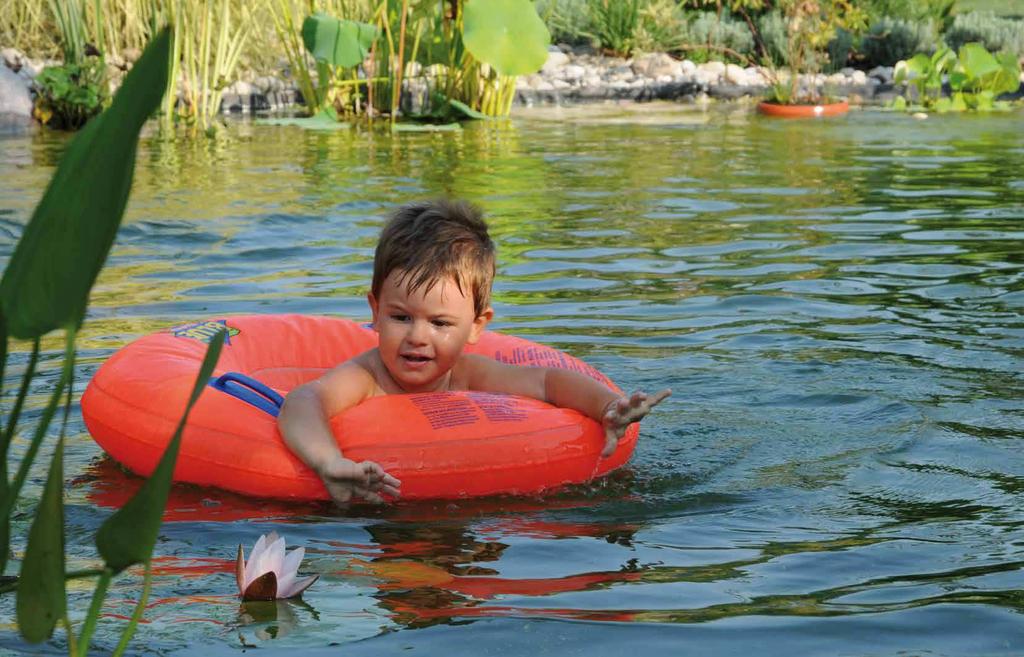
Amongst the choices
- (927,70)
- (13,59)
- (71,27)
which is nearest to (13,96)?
(71,27)

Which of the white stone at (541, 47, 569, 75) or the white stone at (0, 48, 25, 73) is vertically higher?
the white stone at (541, 47, 569, 75)

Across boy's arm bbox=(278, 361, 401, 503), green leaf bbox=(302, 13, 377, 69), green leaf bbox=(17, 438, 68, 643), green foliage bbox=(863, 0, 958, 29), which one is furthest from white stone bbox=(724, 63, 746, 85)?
green leaf bbox=(17, 438, 68, 643)

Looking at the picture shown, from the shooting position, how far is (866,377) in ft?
15.7

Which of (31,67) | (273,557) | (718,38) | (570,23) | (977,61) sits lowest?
(273,557)

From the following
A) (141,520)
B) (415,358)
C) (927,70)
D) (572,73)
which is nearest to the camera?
(141,520)

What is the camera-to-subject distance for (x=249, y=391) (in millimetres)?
3830

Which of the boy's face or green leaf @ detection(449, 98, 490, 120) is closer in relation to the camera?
the boy's face

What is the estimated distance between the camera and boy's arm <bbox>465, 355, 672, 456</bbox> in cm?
368

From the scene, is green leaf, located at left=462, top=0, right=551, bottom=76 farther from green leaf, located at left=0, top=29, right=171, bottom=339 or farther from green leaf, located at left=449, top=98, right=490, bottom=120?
green leaf, located at left=0, top=29, right=171, bottom=339

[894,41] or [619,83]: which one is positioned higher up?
[894,41]

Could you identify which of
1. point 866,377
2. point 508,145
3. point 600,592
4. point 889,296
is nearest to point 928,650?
point 600,592

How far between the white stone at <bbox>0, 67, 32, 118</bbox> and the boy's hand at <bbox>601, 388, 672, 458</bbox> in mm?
10647

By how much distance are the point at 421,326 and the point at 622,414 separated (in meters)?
0.54

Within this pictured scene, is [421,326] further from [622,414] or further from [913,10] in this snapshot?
[913,10]
